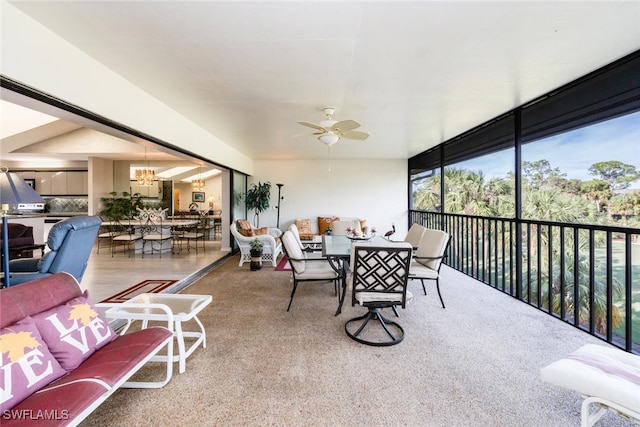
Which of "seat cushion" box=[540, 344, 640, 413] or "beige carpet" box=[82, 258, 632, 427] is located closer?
"seat cushion" box=[540, 344, 640, 413]

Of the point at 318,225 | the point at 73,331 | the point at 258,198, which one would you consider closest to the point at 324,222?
the point at 318,225

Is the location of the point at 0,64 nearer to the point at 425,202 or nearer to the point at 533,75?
the point at 533,75

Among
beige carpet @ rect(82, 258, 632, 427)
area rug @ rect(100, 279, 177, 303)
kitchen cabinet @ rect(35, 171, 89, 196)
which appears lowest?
beige carpet @ rect(82, 258, 632, 427)

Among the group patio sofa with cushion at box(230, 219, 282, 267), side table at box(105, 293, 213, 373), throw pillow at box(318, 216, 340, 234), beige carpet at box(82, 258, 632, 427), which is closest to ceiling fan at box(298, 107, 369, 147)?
beige carpet at box(82, 258, 632, 427)

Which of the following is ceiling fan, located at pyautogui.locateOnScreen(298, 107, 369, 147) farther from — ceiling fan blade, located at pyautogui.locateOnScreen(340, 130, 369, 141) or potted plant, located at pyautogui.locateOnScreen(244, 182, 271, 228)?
potted plant, located at pyautogui.locateOnScreen(244, 182, 271, 228)

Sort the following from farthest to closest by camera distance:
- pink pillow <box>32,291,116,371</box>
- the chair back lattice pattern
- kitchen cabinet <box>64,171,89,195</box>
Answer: kitchen cabinet <box>64,171,89,195</box> < the chair back lattice pattern < pink pillow <box>32,291,116,371</box>

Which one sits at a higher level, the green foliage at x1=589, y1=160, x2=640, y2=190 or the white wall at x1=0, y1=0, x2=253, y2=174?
the white wall at x1=0, y1=0, x2=253, y2=174

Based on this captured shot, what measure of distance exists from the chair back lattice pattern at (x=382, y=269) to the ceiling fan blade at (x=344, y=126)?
1446 millimetres

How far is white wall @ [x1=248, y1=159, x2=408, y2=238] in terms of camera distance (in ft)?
24.8

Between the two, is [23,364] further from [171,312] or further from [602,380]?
[602,380]

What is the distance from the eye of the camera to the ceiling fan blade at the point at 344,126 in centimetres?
301

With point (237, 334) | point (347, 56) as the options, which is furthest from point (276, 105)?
point (237, 334)

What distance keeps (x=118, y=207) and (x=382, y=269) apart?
7507mm

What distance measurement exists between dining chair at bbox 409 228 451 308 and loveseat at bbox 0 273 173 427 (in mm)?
2568
